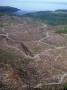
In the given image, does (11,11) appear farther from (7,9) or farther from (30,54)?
Result: (30,54)

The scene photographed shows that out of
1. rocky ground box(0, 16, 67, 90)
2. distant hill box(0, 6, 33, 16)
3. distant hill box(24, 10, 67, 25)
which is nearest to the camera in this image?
rocky ground box(0, 16, 67, 90)

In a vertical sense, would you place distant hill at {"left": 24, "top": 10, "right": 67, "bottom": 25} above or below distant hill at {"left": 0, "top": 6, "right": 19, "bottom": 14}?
below

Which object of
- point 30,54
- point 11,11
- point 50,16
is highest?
point 11,11

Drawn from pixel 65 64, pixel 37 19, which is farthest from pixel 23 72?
pixel 37 19

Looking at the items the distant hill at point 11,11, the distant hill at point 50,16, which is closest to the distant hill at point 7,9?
the distant hill at point 11,11

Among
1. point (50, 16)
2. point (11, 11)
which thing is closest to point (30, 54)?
point (50, 16)

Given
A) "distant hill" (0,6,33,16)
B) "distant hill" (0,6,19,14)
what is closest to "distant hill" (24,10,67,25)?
"distant hill" (0,6,33,16)

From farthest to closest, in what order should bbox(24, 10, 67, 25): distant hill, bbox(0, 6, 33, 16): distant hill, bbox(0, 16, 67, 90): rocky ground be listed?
bbox(0, 6, 33, 16): distant hill < bbox(24, 10, 67, 25): distant hill < bbox(0, 16, 67, 90): rocky ground

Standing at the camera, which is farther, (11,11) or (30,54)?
(11,11)

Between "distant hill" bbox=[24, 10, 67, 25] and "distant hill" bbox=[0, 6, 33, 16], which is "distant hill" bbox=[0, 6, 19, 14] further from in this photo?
"distant hill" bbox=[24, 10, 67, 25]

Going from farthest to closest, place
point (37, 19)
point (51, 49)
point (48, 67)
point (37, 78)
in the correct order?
point (37, 19) < point (51, 49) < point (48, 67) < point (37, 78)

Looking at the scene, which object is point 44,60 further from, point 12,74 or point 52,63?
point 12,74
